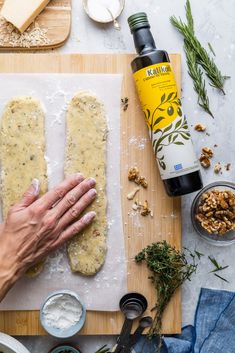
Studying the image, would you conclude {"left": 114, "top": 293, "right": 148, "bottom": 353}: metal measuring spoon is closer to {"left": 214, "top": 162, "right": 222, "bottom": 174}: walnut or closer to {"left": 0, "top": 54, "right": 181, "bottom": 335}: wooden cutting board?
{"left": 0, "top": 54, "right": 181, "bottom": 335}: wooden cutting board

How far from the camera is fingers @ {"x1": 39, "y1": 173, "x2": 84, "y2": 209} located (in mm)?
1900

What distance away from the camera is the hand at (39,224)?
74.1 inches

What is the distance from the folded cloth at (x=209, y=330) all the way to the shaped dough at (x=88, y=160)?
15.1 inches

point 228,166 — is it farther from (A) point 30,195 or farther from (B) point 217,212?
(A) point 30,195

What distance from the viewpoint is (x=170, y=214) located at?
6.56 feet

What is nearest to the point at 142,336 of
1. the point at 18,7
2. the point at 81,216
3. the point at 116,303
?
the point at 116,303

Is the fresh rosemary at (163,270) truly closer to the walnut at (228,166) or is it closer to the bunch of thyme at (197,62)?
the walnut at (228,166)

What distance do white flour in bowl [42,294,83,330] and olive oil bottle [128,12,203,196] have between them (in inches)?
21.0

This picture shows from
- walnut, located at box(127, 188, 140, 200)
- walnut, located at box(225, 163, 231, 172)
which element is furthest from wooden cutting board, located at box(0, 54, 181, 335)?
walnut, located at box(225, 163, 231, 172)

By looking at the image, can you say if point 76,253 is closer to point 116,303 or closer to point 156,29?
point 116,303

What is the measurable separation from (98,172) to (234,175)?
52cm

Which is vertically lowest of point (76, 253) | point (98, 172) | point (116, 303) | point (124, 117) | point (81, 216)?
point (116, 303)

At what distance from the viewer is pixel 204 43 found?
206cm

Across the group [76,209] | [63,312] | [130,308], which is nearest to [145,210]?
[76,209]
